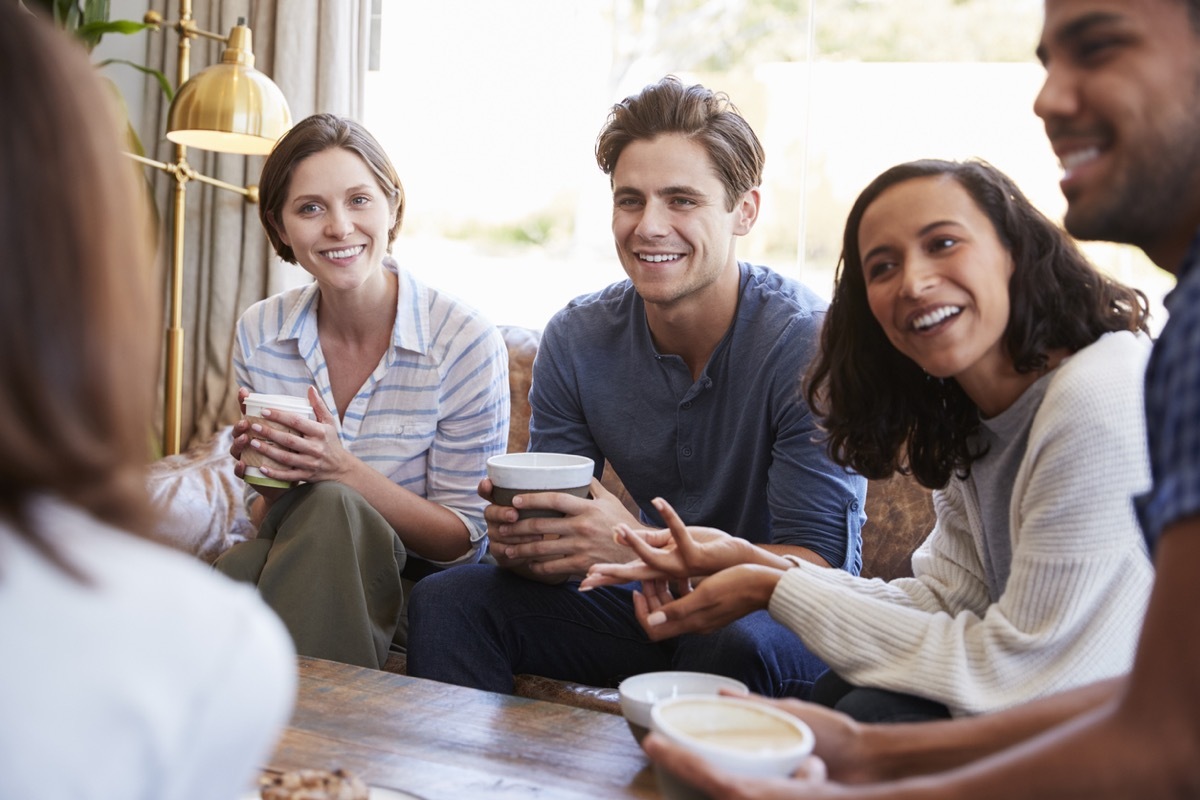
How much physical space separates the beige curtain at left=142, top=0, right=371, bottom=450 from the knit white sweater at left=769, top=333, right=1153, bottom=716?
241cm

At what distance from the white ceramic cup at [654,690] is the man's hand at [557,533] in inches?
16.9

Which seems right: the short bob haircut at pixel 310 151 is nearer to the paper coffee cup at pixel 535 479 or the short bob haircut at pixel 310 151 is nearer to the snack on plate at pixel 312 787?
the paper coffee cup at pixel 535 479

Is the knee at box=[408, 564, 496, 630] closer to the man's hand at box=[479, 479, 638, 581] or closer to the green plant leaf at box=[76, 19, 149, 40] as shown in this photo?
the man's hand at box=[479, 479, 638, 581]

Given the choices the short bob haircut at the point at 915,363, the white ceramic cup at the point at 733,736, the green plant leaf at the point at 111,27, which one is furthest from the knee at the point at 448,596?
the green plant leaf at the point at 111,27

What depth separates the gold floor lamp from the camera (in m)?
2.71

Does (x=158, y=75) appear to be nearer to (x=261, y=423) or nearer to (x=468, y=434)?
(x=468, y=434)

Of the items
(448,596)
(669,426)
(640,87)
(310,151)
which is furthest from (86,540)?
(640,87)

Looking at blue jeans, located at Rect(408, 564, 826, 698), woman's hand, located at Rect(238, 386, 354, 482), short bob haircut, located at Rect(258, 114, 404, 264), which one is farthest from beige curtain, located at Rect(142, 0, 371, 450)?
blue jeans, located at Rect(408, 564, 826, 698)

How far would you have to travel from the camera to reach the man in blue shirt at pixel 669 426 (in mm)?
1800

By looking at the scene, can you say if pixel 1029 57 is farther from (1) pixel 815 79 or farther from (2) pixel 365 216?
(2) pixel 365 216

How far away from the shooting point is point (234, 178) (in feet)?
11.0

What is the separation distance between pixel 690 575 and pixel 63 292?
1098 millimetres

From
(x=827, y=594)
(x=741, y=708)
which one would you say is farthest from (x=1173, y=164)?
(x=827, y=594)

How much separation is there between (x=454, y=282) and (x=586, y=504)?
2.16 metres
